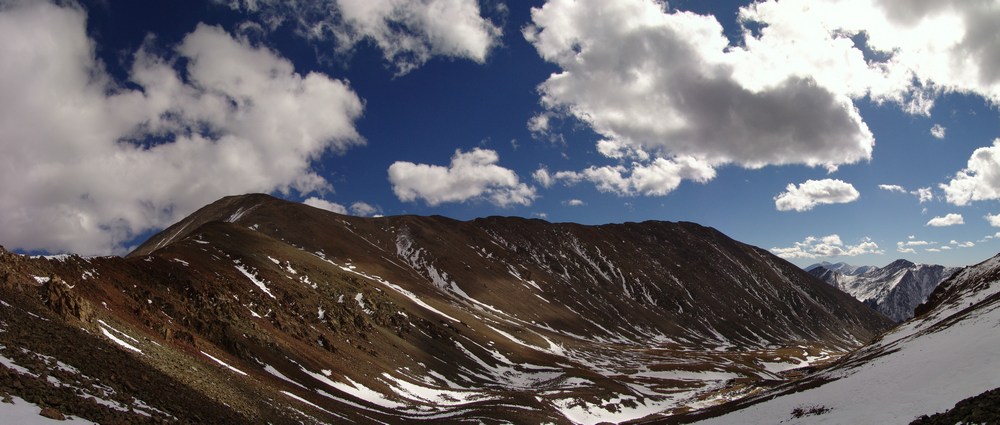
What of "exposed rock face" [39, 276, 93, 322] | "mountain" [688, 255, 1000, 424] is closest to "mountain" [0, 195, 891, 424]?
"exposed rock face" [39, 276, 93, 322]

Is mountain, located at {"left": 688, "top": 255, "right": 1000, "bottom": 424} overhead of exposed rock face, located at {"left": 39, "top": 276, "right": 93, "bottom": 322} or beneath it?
beneath

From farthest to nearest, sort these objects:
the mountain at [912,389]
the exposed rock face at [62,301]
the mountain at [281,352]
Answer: the exposed rock face at [62,301] < the mountain at [281,352] < the mountain at [912,389]

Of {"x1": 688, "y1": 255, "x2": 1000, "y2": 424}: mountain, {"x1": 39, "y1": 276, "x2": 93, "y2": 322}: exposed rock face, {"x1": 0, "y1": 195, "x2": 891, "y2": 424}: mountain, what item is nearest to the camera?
{"x1": 688, "y1": 255, "x2": 1000, "y2": 424}: mountain

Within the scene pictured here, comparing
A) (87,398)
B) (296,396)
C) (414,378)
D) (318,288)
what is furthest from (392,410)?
(318,288)

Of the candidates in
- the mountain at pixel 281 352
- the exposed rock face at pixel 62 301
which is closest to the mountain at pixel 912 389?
the mountain at pixel 281 352

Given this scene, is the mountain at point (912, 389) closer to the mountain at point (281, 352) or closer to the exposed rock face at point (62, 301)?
the mountain at point (281, 352)

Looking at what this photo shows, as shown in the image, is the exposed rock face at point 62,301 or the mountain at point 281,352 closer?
the mountain at point 281,352

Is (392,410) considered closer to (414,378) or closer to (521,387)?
(414,378)

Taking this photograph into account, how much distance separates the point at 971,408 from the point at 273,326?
70044 millimetres

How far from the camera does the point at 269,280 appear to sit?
288ft

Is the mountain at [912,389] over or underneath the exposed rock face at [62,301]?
underneath

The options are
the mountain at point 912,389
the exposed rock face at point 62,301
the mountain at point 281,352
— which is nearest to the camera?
the mountain at point 912,389

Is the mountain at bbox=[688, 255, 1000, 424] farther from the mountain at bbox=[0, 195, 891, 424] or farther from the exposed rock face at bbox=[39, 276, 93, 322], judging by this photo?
the exposed rock face at bbox=[39, 276, 93, 322]

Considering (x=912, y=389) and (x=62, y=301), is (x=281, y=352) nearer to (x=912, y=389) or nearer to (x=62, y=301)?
(x=62, y=301)
